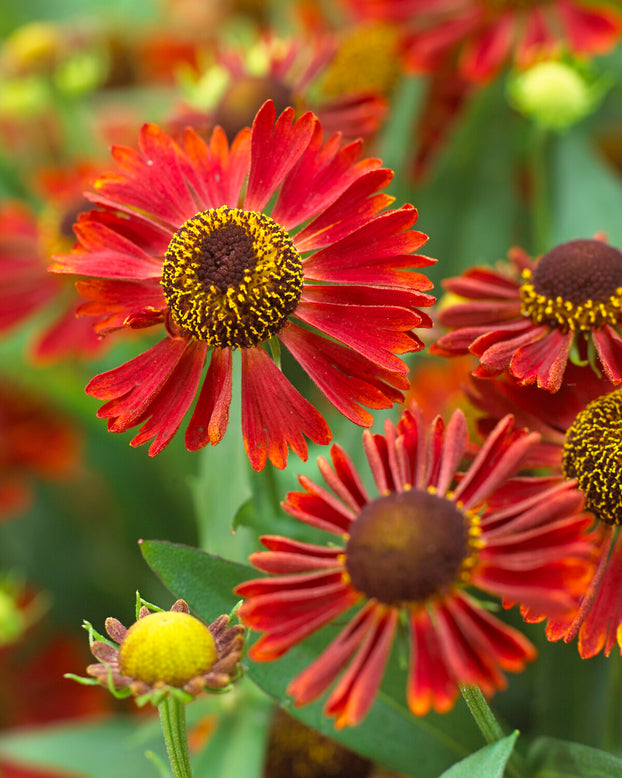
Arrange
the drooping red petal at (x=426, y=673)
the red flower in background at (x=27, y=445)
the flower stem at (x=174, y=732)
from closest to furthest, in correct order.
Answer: the drooping red petal at (x=426, y=673)
the flower stem at (x=174, y=732)
the red flower in background at (x=27, y=445)

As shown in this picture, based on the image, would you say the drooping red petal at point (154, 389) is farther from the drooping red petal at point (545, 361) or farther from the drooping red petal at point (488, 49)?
the drooping red petal at point (488, 49)

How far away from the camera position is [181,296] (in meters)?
0.61

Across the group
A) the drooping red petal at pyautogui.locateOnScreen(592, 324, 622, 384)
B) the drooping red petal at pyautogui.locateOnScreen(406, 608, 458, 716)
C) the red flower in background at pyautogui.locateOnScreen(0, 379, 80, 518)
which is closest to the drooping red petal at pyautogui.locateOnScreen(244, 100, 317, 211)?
the drooping red petal at pyautogui.locateOnScreen(592, 324, 622, 384)

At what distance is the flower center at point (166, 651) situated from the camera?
19.4 inches

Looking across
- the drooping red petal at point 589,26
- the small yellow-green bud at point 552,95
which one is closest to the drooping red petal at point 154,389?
the small yellow-green bud at point 552,95

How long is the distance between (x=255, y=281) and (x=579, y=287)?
21 centimetres

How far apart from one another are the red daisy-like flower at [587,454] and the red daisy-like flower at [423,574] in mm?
56

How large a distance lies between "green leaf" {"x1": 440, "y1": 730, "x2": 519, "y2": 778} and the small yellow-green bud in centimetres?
62

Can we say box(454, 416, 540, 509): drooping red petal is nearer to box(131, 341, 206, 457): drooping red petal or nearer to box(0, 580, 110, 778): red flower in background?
box(131, 341, 206, 457): drooping red petal

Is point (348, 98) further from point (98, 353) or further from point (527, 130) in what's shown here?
point (98, 353)

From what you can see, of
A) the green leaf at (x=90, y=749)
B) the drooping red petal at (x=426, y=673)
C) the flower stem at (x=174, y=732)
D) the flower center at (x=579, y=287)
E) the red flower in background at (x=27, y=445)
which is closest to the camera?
the drooping red petal at (x=426, y=673)

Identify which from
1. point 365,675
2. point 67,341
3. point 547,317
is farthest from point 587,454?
point 67,341

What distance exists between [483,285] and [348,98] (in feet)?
1.16

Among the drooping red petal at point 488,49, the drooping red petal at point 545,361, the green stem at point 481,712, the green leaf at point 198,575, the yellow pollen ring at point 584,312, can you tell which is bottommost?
the green stem at point 481,712
